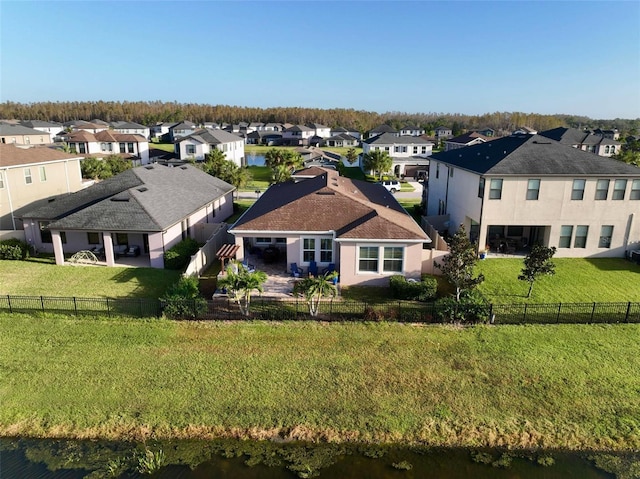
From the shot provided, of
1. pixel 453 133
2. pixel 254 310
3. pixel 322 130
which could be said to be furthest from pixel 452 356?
pixel 453 133

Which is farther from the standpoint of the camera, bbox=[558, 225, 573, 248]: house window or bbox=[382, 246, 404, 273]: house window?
bbox=[558, 225, 573, 248]: house window

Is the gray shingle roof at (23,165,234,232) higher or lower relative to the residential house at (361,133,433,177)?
lower

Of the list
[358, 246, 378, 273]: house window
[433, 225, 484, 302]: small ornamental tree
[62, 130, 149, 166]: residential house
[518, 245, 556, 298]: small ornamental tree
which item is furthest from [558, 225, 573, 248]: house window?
[62, 130, 149, 166]: residential house

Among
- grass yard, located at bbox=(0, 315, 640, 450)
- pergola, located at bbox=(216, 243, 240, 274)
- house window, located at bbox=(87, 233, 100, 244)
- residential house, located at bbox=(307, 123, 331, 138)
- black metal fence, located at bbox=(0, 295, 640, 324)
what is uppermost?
residential house, located at bbox=(307, 123, 331, 138)

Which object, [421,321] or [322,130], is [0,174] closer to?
[421,321]

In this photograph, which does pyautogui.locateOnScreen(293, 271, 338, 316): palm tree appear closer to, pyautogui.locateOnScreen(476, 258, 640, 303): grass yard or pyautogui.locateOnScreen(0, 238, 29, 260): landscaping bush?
pyautogui.locateOnScreen(476, 258, 640, 303): grass yard

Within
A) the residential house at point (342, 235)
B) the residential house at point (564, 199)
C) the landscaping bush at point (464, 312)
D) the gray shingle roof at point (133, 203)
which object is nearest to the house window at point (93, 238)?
the gray shingle roof at point (133, 203)
